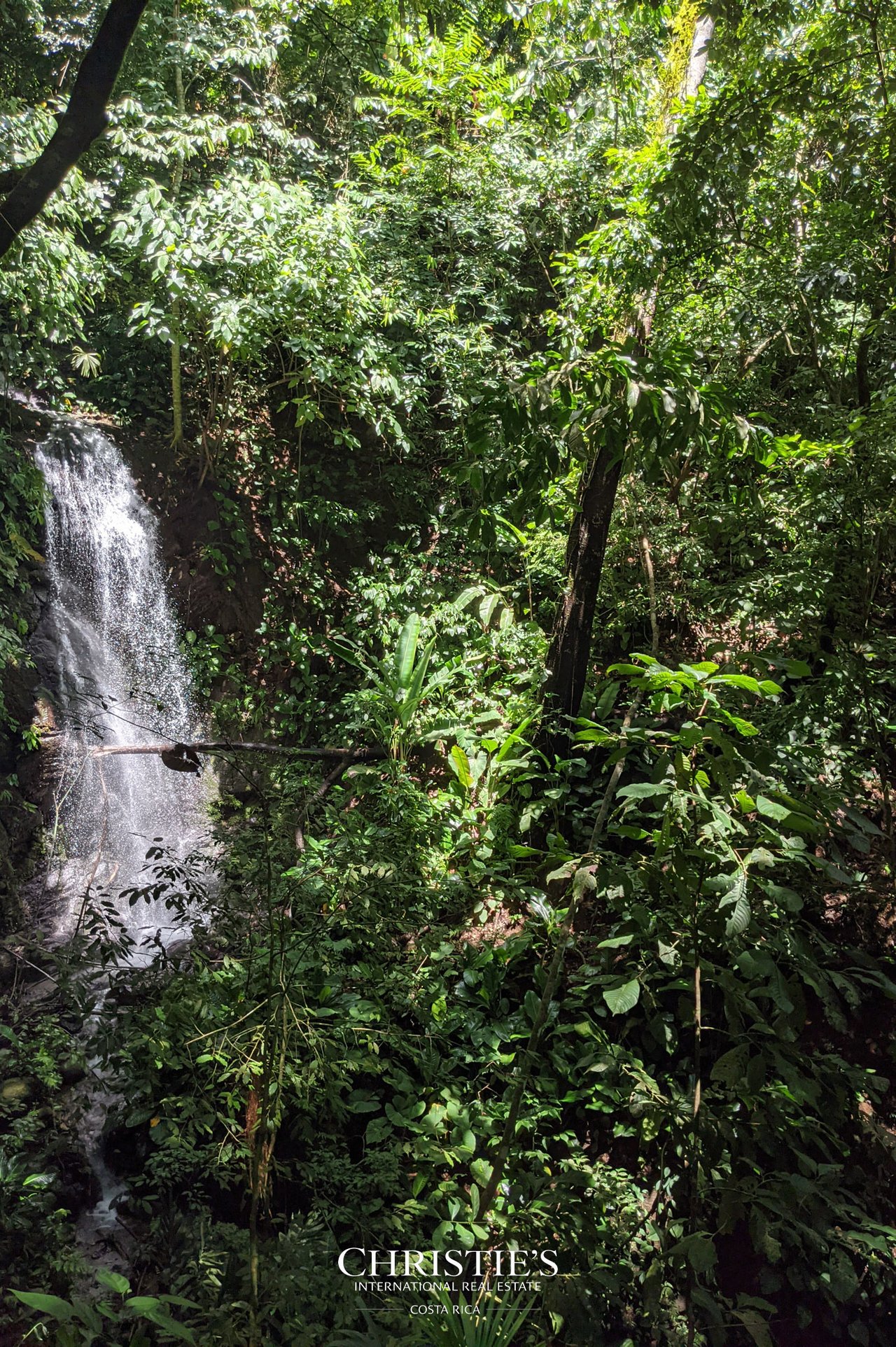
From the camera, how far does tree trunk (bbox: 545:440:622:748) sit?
376cm

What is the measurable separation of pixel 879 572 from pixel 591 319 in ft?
6.07

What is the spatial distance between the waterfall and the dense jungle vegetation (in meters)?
0.25

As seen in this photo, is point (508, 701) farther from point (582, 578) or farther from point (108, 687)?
point (108, 687)

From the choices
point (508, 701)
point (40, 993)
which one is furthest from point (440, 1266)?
point (508, 701)

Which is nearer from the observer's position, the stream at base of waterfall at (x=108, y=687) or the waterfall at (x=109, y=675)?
the stream at base of waterfall at (x=108, y=687)

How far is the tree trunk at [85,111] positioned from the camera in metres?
2.81

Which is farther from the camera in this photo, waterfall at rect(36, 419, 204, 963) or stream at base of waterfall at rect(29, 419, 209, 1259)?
waterfall at rect(36, 419, 204, 963)

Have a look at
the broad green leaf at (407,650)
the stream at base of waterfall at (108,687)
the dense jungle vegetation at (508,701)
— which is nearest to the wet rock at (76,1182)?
the dense jungle vegetation at (508,701)

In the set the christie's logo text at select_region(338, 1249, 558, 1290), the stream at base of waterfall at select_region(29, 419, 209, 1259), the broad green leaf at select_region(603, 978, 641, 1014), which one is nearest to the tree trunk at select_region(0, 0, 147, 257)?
the stream at base of waterfall at select_region(29, 419, 209, 1259)

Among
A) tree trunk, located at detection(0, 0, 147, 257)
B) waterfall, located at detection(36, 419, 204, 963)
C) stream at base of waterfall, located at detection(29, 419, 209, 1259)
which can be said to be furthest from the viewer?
waterfall, located at detection(36, 419, 204, 963)

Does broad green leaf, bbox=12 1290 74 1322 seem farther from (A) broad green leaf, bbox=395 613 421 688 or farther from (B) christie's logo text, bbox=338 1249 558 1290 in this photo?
(A) broad green leaf, bbox=395 613 421 688

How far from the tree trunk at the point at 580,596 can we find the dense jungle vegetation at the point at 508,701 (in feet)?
0.10

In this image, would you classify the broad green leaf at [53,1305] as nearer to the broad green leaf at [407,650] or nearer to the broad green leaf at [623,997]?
the broad green leaf at [623,997]

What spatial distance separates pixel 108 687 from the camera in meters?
5.70
